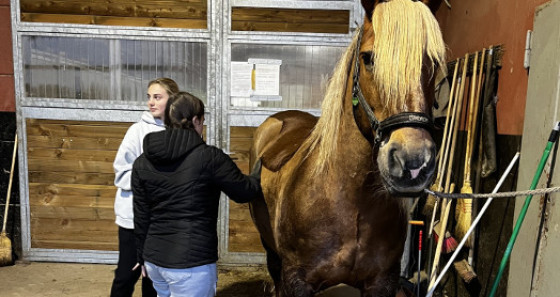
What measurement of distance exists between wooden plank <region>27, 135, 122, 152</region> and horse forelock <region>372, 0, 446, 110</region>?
3.09 meters

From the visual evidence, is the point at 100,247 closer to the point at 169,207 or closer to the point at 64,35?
the point at 64,35

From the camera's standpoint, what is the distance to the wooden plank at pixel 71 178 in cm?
374

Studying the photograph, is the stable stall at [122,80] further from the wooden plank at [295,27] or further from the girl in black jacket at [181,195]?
the girl in black jacket at [181,195]

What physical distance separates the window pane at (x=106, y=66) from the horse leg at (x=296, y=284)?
239cm

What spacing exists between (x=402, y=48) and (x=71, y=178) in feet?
11.7

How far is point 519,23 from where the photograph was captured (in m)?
2.14

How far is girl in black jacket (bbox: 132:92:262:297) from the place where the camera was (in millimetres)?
1731

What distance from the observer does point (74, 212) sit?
379 cm

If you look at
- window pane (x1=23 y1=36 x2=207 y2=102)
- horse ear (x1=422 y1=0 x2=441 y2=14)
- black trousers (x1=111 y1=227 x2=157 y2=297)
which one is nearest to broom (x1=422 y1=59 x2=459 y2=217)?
horse ear (x1=422 y1=0 x2=441 y2=14)

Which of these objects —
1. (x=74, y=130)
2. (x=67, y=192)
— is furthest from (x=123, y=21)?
(x=67, y=192)

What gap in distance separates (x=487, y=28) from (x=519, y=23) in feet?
1.48

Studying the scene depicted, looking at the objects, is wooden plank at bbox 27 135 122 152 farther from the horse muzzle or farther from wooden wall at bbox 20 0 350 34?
the horse muzzle

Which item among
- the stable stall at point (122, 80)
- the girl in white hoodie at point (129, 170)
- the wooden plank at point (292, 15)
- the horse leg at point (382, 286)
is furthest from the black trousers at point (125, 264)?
the wooden plank at point (292, 15)

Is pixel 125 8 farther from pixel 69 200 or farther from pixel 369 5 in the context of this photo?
pixel 369 5
